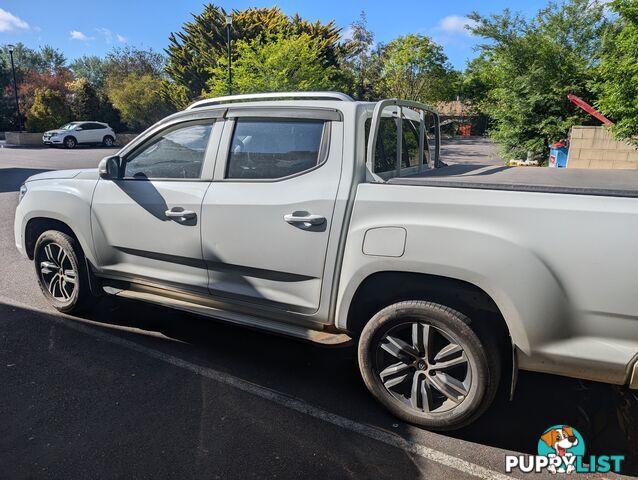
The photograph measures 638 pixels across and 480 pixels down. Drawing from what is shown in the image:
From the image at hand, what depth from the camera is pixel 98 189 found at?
156 inches

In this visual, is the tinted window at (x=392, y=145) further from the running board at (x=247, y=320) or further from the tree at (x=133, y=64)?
the tree at (x=133, y=64)

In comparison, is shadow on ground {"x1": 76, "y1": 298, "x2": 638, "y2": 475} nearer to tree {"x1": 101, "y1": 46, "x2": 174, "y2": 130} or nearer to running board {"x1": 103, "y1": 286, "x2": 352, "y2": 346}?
running board {"x1": 103, "y1": 286, "x2": 352, "y2": 346}

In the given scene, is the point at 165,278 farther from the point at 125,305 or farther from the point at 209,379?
the point at 125,305

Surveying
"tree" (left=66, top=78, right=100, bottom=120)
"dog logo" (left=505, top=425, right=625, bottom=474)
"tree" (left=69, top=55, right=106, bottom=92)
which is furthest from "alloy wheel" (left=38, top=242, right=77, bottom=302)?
"tree" (left=69, top=55, right=106, bottom=92)

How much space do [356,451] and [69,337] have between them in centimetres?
264

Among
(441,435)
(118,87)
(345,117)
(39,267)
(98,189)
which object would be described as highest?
(118,87)

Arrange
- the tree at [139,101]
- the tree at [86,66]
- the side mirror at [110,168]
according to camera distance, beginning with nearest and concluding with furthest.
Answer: the side mirror at [110,168] → the tree at [139,101] → the tree at [86,66]

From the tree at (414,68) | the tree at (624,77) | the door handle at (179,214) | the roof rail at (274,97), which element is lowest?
the door handle at (179,214)

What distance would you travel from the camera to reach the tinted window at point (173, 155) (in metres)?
3.59

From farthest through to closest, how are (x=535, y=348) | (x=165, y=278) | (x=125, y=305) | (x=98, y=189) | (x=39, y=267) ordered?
(x=125, y=305)
(x=39, y=267)
(x=98, y=189)
(x=165, y=278)
(x=535, y=348)

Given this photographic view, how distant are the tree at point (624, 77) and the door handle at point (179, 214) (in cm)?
775

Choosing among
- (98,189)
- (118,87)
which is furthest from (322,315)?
(118,87)

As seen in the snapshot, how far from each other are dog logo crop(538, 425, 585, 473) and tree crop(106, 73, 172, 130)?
36.1 meters

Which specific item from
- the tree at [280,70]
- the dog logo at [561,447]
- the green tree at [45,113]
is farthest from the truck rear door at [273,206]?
the green tree at [45,113]
